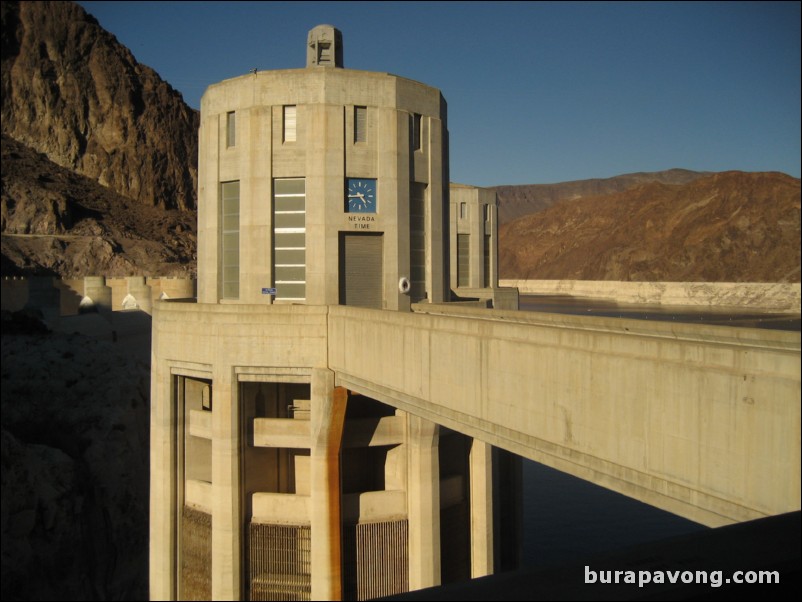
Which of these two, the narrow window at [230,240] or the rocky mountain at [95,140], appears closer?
the narrow window at [230,240]

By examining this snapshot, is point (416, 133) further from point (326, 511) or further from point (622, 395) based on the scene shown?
point (622, 395)

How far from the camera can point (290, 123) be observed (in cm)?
1686

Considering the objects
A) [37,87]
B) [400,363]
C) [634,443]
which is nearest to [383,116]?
[400,363]

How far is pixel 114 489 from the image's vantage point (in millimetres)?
40750

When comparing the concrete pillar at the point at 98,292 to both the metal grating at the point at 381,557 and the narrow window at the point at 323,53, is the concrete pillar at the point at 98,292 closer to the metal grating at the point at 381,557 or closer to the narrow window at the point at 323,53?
the narrow window at the point at 323,53

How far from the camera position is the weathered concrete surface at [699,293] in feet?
391

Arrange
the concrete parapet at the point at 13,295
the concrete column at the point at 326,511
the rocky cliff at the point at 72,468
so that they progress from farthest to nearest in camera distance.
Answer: the concrete parapet at the point at 13,295 → the rocky cliff at the point at 72,468 → the concrete column at the point at 326,511

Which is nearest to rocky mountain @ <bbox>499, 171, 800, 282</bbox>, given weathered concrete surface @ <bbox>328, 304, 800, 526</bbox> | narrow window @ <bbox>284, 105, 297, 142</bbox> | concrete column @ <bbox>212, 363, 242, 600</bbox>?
narrow window @ <bbox>284, 105, 297, 142</bbox>

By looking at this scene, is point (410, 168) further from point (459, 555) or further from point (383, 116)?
point (459, 555)

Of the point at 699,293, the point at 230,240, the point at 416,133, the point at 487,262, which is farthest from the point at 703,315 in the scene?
the point at 230,240

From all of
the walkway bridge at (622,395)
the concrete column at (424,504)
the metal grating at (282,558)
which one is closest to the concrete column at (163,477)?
the metal grating at (282,558)

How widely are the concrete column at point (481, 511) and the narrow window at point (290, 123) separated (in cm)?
843

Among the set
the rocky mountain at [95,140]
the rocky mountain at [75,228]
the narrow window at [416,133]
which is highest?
the rocky mountain at [95,140]

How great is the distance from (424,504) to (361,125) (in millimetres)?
8700
